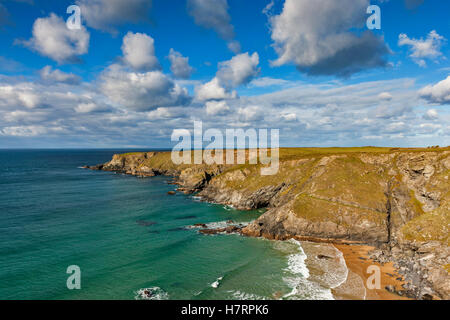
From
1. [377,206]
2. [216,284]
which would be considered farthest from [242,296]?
[377,206]

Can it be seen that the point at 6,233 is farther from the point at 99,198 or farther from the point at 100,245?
the point at 99,198

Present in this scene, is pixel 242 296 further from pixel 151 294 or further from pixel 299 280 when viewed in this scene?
pixel 151 294

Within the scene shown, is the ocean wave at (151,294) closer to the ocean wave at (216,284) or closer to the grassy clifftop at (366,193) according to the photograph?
the ocean wave at (216,284)

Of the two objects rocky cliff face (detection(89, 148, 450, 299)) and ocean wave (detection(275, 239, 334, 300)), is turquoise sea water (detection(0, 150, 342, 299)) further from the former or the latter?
rocky cliff face (detection(89, 148, 450, 299))

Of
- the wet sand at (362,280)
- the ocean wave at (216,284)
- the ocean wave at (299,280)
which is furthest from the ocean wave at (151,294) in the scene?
the wet sand at (362,280)

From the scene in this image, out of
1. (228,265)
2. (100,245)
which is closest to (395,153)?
(228,265)

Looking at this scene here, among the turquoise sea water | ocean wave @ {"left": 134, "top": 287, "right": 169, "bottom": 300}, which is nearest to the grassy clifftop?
the turquoise sea water
